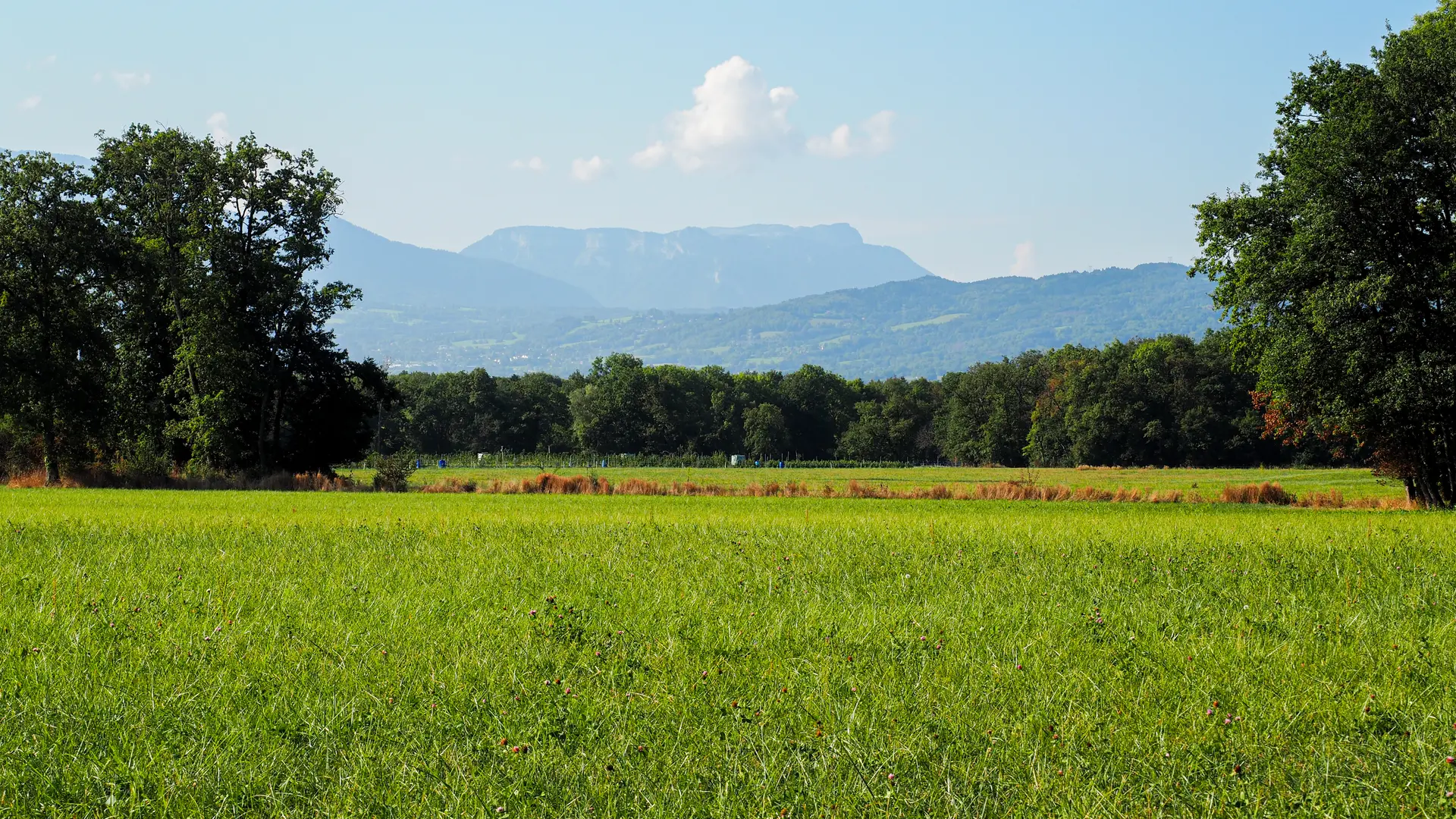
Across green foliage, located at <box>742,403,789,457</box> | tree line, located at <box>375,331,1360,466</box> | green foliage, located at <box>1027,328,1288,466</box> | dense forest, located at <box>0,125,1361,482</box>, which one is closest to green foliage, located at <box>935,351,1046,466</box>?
tree line, located at <box>375,331,1360,466</box>

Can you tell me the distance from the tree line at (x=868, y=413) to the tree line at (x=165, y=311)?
7288 centimetres

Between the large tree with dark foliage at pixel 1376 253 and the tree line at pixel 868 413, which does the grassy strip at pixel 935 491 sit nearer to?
the large tree with dark foliage at pixel 1376 253

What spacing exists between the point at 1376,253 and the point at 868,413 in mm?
119492

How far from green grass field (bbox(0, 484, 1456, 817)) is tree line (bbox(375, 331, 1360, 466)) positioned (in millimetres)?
105931

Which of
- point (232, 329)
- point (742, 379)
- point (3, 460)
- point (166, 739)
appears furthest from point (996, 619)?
point (742, 379)

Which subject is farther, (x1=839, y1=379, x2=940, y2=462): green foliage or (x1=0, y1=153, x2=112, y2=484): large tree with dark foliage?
(x1=839, y1=379, x2=940, y2=462): green foliage

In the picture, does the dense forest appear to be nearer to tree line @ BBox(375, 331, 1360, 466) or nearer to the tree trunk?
the tree trunk

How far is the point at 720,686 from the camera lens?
19.9 feet

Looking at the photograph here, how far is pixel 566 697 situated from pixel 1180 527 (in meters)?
16.1

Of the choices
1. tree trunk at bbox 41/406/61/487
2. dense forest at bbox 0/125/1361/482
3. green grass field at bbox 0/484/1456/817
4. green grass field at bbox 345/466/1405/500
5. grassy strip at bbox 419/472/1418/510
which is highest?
dense forest at bbox 0/125/1361/482

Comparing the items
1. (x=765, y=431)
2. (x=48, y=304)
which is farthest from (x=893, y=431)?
(x=48, y=304)

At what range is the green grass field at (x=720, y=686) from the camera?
4477 mm

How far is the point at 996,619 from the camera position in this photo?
8.09 m

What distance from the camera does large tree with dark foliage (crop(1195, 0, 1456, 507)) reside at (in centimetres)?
2992
